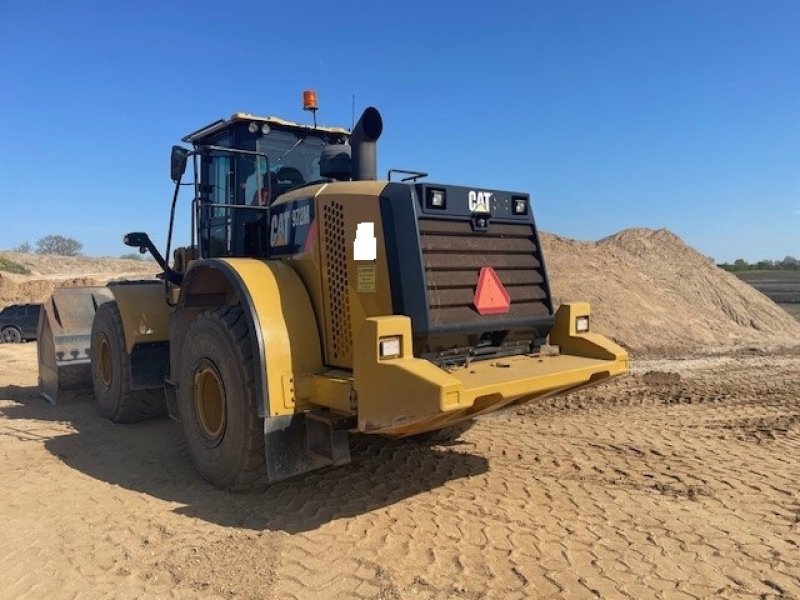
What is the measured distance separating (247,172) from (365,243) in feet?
6.99

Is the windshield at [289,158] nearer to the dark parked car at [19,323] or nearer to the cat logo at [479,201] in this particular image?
the cat logo at [479,201]

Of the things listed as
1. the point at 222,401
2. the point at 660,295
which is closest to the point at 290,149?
the point at 222,401

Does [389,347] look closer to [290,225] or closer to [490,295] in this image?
[490,295]

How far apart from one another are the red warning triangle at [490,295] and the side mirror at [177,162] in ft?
9.19

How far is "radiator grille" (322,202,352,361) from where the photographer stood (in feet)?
14.1

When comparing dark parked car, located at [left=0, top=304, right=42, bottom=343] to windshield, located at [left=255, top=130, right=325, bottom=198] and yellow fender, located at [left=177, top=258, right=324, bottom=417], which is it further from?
yellow fender, located at [left=177, top=258, right=324, bottom=417]

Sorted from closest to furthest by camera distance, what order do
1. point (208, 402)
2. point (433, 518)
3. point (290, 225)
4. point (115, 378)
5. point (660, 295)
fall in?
1. point (433, 518)
2. point (290, 225)
3. point (208, 402)
4. point (115, 378)
5. point (660, 295)

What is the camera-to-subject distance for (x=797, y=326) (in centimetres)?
1847

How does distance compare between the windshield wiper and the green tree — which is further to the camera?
the green tree

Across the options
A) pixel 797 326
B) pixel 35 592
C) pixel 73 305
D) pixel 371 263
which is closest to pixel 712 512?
pixel 371 263

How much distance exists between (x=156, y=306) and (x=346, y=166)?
2759mm

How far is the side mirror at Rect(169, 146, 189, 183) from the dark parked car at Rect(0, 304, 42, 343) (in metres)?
15.4

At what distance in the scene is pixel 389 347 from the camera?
3756 mm

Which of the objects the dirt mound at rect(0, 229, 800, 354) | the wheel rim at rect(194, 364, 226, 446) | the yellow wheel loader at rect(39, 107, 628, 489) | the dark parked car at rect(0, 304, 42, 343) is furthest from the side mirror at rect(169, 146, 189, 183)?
the dark parked car at rect(0, 304, 42, 343)
